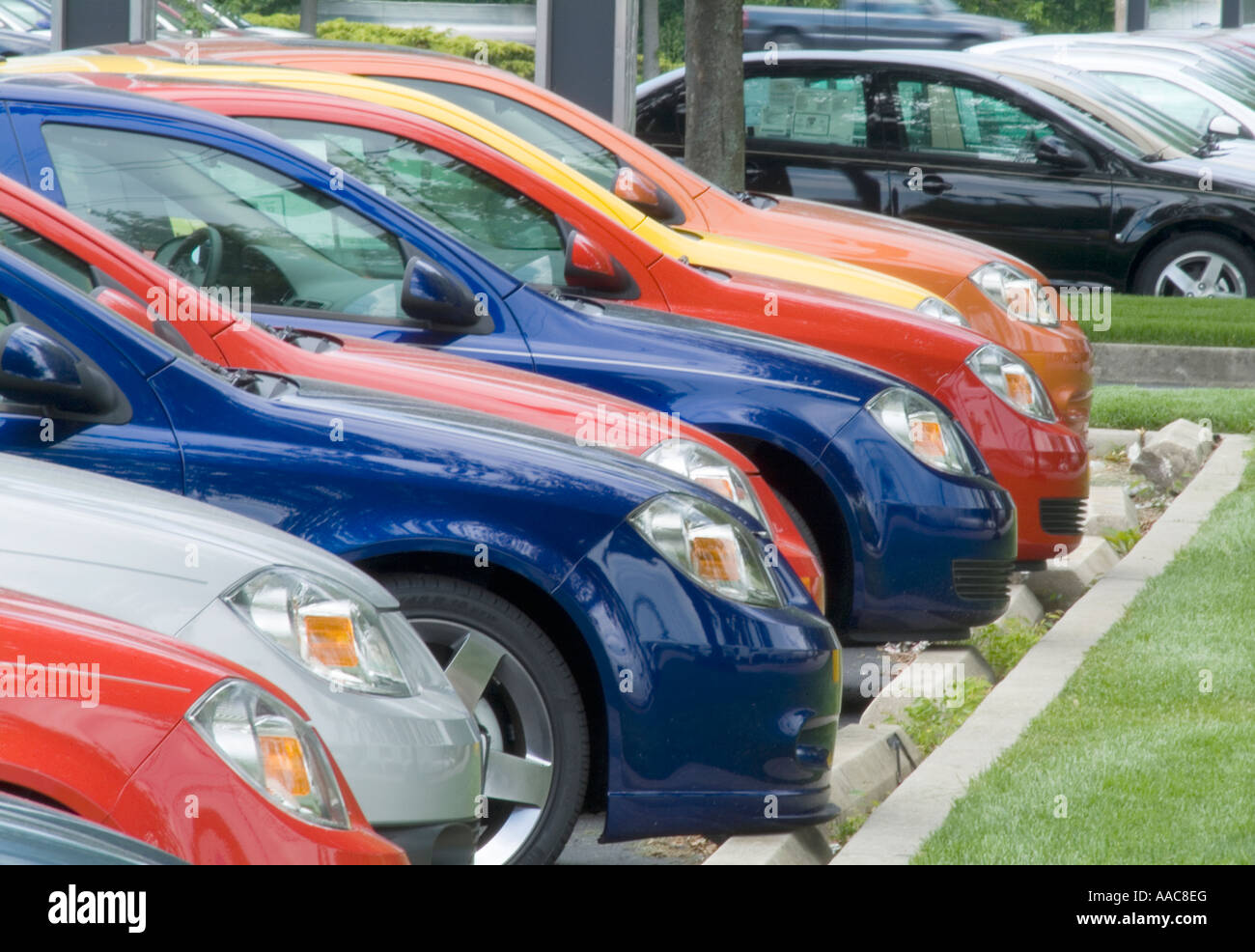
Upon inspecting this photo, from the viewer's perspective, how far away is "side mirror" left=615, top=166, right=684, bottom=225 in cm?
766

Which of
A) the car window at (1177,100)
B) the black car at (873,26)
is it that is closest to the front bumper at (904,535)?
the car window at (1177,100)

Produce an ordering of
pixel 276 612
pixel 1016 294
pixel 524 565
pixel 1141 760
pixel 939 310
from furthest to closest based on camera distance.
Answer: pixel 1016 294
pixel 939 310
pixel 1141 760
pixel 524 565
pixel 276 612

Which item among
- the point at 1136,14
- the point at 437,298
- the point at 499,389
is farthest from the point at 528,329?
the point at 1136,14

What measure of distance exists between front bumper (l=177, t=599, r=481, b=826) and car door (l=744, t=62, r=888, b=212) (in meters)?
11.1

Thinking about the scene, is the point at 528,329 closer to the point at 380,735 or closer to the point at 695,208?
the point at 380,735

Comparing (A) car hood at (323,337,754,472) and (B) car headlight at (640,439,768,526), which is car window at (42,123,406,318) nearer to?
(A) car hood at (323,337,754,472)

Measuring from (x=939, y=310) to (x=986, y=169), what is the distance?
23.1 feet

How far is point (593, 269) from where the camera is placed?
6184 mm

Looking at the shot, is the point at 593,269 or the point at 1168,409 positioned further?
the point at 1168,409

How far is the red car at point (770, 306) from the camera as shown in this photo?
629 centimetres

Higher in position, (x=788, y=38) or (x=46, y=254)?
(x=788, y=38)

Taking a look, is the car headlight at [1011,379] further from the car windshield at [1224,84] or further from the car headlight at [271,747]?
the car windshield at [1224,84]

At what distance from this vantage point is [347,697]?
3244 millimetres
